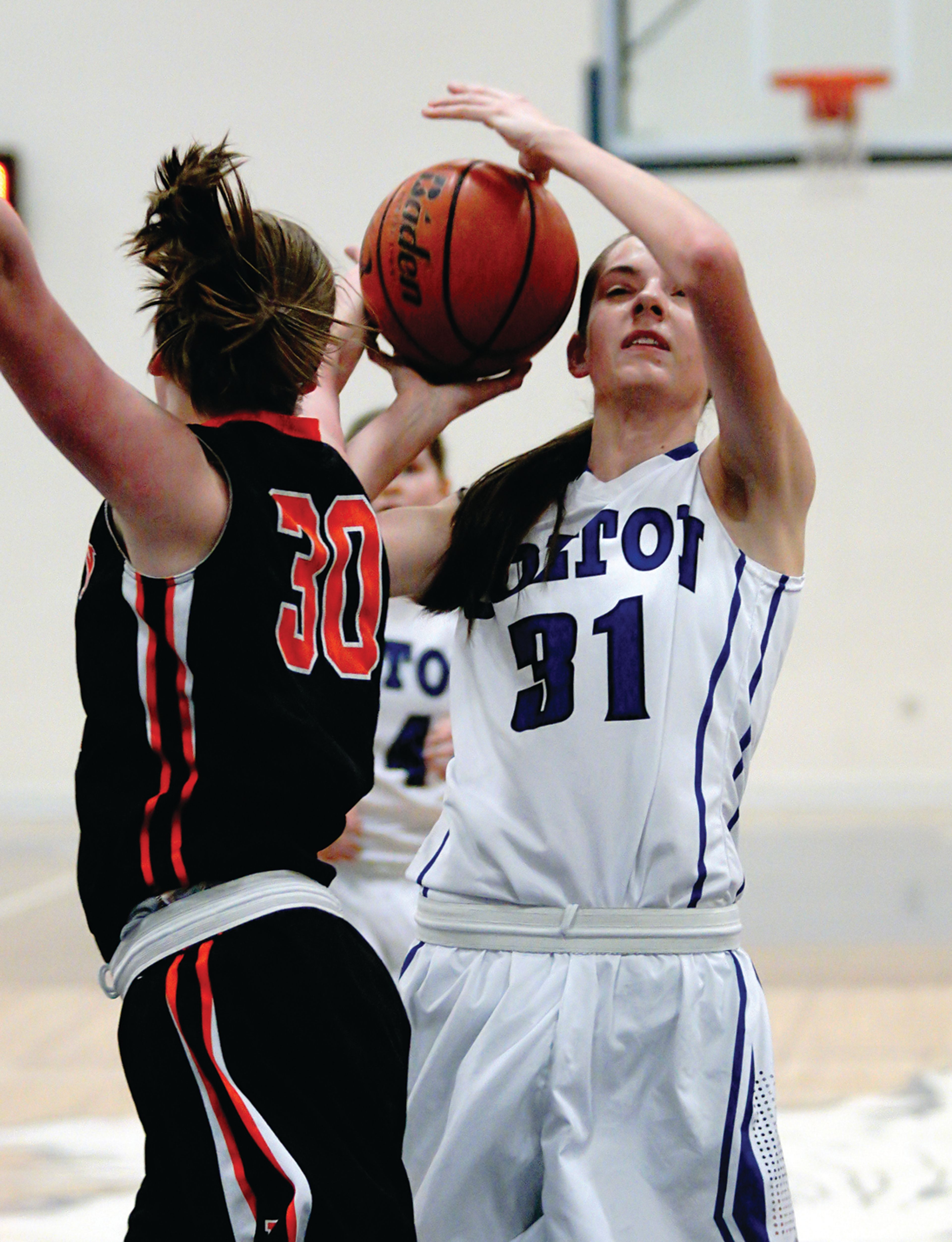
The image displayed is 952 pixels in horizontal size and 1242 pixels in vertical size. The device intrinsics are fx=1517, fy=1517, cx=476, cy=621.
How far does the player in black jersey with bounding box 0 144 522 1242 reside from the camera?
1.51m

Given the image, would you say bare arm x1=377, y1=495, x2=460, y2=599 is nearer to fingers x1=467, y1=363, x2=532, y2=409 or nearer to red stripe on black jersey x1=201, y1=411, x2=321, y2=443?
fingers x1=467, y1=363, x2=532, y2=409

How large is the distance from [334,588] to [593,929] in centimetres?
71

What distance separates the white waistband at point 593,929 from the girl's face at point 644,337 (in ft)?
2.57

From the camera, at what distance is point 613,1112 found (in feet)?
6.84

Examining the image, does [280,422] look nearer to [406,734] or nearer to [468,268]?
[468,268]

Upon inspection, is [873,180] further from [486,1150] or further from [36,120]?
[486,1150]

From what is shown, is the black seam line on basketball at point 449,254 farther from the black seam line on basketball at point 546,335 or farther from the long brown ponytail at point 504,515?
the long brown ponytail at point 504,515

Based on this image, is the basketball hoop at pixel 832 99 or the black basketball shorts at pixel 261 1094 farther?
the basketball hoop at pixel 832 99

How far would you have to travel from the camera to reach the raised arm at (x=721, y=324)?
80.5 inches

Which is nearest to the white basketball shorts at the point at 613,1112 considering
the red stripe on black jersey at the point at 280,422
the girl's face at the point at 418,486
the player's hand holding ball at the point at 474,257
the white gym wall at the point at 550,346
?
the red stripe on black jersey at the point at 280,422

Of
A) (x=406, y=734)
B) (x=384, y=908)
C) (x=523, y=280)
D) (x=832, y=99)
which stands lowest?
(x=384, y=908)

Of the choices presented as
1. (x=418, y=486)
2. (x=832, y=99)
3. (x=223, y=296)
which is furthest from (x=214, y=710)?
(x=832, y=99)

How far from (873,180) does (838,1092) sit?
7.39 meters

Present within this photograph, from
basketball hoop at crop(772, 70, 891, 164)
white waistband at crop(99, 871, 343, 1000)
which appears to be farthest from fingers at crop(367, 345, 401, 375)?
basketball hoop at crop(772, 70, 891, 164)
